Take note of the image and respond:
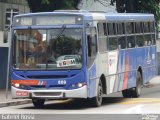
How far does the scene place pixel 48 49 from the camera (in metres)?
19.9

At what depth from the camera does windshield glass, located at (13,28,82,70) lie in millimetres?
19781

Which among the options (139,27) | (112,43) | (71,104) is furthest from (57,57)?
(139,27)

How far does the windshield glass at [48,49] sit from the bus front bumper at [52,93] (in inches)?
27.6

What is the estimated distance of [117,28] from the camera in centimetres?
2375

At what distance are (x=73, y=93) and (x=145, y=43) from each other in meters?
8.68

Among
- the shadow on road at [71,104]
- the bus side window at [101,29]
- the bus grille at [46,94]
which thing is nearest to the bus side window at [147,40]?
the shadow on road at [71,104]

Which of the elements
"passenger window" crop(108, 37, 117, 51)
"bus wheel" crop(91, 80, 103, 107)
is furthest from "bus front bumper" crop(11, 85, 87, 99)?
"passenger window" crop(108, 37, 117, 51)

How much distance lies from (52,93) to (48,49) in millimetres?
1314

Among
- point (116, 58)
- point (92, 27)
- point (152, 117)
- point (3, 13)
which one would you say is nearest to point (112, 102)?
point (116, 58)

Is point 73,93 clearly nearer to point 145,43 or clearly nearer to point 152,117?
point 152,117

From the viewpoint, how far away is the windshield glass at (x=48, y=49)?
19781 mm

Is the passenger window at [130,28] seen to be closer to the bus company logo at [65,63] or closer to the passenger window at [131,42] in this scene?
the passenger window at [131,42]

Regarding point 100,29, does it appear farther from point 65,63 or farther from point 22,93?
point 22,93

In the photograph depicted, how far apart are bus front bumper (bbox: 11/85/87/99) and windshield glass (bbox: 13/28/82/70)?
0.70 metres
